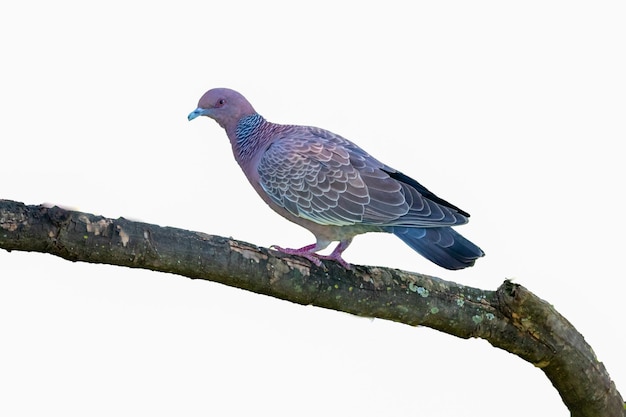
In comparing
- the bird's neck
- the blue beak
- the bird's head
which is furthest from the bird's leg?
the blue beak

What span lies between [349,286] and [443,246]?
1.72 ft

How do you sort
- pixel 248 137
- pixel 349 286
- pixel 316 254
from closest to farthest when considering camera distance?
pixel 349 286 → pixel 316 254 → pixel 248 137

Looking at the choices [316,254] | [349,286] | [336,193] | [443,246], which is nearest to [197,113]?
[336,193]

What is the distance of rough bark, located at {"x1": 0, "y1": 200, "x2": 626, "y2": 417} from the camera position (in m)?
3.63

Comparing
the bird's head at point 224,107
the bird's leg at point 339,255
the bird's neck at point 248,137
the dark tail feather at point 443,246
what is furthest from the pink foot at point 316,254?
the bird's head at point 224,107

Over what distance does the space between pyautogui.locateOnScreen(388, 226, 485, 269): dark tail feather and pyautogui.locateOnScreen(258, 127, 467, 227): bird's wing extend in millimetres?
43

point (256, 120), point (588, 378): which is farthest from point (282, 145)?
point (588, 378)

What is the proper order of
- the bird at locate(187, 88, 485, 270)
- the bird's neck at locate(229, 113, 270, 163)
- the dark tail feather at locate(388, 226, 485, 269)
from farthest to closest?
the bird's neck at locate(229, 113, 270, 163) → the bird at locate(187, 88, 485, 270) → the dark tail feather at locate(388, 226, 485, 269)

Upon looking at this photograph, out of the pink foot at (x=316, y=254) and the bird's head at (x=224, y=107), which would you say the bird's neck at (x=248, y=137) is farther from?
the pink foot at (x=316, y=254)

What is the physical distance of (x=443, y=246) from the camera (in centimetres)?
435

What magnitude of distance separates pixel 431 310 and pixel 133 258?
1596mm

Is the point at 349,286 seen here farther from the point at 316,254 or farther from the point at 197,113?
the point at 197,113

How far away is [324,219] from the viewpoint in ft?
14.7

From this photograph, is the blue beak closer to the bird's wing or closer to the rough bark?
the bird's wing
